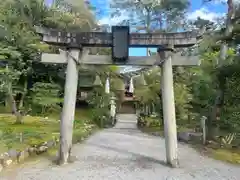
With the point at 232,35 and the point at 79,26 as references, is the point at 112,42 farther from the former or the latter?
the point at 79,26

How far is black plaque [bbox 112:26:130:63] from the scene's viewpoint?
6.75 metres

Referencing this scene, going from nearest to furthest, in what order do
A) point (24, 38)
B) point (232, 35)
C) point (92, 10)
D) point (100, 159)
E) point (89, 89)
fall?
point (100, 159) → point (232, 35) → point (24, 38) → point (89, 89) → point (92, 10)

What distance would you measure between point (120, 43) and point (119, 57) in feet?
1.14

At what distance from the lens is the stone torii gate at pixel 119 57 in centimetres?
654

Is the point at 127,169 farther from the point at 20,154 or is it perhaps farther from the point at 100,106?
the point at 100,106

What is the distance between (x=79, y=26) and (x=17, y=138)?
13.3m

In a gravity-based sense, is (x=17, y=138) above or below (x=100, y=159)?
above

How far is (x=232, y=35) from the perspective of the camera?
820 cm

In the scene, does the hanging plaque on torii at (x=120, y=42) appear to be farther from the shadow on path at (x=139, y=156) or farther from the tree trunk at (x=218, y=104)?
the tree trunk at (x=218, y=104)

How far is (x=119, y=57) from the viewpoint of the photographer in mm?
6746

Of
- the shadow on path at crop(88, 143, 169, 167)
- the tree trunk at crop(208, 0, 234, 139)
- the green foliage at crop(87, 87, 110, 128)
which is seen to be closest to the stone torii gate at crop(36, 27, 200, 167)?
the shadow on path at crop(88, 143, 169, 167)

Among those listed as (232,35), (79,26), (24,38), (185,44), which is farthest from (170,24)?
(185,44)

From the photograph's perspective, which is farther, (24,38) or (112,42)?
(24,38)

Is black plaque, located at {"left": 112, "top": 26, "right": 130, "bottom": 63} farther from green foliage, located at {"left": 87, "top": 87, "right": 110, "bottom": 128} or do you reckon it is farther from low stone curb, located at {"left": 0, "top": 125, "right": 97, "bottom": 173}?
green foliage, located at {"left": 87, "top": 87, "right": 110, "bottom": 128}
